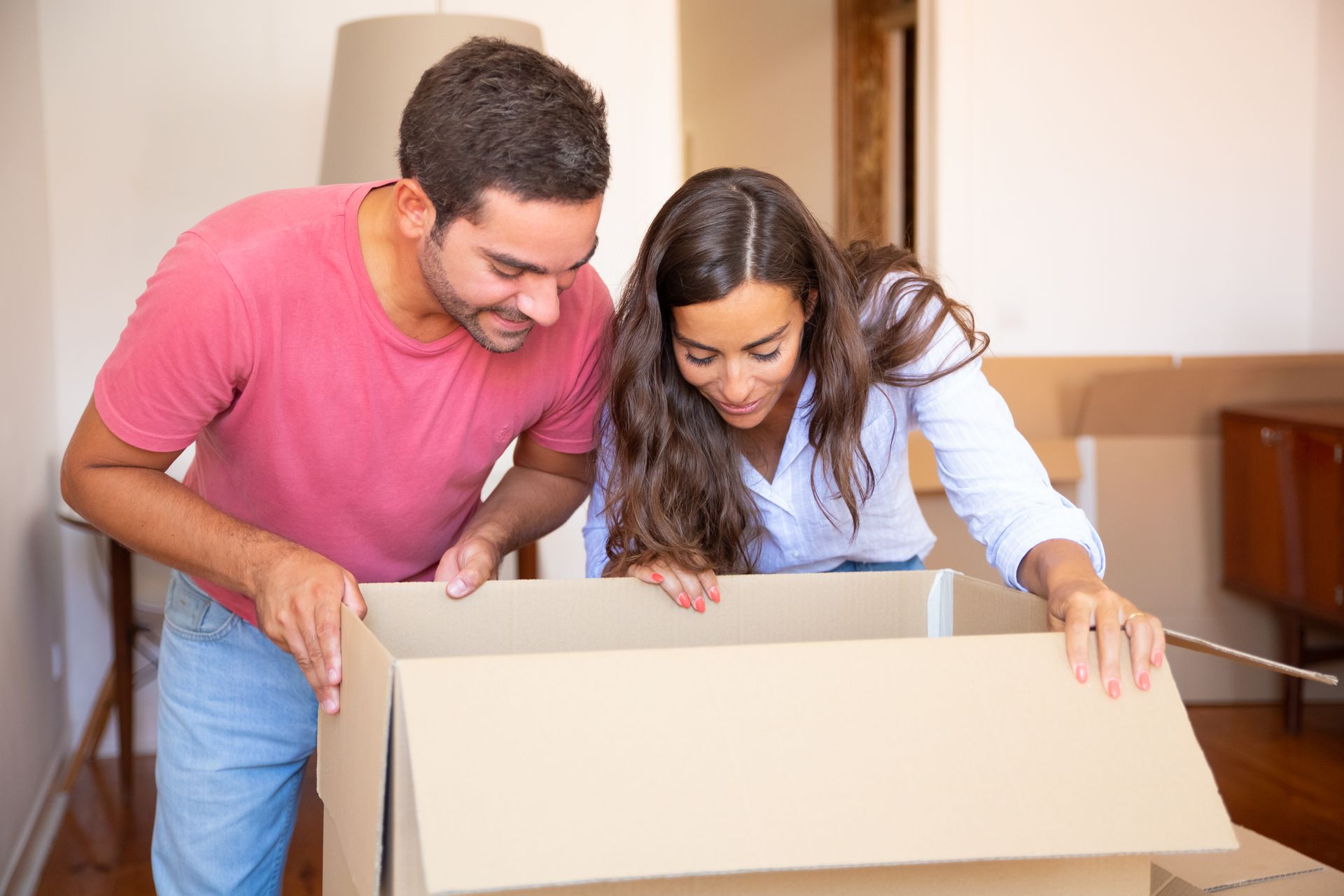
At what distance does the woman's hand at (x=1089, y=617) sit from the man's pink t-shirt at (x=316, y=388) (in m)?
0.55

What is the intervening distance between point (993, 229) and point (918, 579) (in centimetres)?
256

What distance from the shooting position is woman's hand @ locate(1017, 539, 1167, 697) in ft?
2.55

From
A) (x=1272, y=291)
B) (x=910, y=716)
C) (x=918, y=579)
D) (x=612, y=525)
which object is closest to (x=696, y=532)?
(x=612, y=525)

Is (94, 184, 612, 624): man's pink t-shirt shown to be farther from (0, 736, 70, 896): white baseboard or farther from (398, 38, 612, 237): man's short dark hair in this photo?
Answer: (0, 736, 70, 896): white baseboard

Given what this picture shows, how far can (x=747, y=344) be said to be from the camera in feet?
3.91

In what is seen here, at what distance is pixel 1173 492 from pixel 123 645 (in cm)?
260

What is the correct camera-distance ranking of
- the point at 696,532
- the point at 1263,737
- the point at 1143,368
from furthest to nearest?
the point at 1143,368
the point at 1263,737
the point at 696,532

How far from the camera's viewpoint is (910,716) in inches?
28.7

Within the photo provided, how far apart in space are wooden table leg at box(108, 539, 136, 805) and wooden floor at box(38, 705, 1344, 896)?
96mm

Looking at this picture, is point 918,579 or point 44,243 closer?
point 918,579

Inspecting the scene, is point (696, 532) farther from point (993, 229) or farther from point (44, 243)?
point (993, 229)

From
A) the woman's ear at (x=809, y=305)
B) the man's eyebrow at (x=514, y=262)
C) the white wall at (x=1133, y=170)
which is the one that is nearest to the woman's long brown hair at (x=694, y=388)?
the woman's ear at (x=809, y=305)

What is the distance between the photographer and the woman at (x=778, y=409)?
1.15 m

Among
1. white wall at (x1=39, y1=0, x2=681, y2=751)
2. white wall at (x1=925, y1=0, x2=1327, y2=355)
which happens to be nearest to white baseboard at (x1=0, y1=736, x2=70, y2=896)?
white wall at (x1=39, y1=0, x2=681, y2=751)
